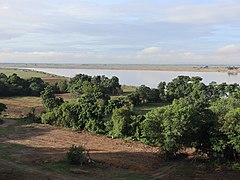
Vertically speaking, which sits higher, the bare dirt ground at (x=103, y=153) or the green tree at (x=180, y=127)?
the green tree at (x=180, y=127)

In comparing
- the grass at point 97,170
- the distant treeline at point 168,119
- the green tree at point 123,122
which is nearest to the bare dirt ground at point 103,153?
the grass at point 97,170

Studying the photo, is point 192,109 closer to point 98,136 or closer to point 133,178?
point 133,178

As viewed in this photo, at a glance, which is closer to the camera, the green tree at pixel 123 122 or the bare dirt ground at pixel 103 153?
the bare dirt ground at pixel 103 153

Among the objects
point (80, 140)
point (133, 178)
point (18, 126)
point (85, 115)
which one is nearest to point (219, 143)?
point (133, 178)

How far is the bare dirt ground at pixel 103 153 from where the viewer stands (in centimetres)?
2053

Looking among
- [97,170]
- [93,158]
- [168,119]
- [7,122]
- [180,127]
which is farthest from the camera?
[7,122]

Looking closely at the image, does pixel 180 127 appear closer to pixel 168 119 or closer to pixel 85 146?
pixel 168 119

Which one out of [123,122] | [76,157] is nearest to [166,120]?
[76,157]

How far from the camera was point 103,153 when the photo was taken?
25922mm

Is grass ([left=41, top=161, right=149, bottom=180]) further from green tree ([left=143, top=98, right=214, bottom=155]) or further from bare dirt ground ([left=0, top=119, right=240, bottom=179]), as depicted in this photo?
green tree ([left=143, top=98, right=214, bottom=155])

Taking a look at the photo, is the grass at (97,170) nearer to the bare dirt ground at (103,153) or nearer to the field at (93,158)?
the field at (93,158)

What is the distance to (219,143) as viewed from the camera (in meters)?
21.8

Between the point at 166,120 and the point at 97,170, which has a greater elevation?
the point at 166,120

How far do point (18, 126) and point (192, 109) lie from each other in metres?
23.1
